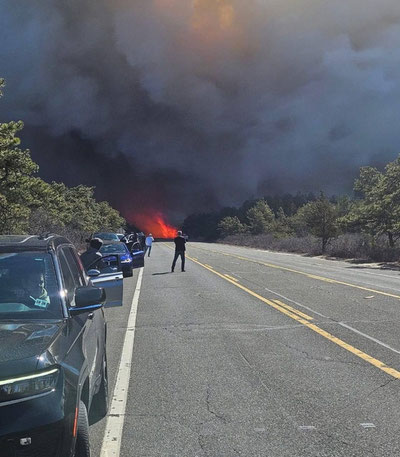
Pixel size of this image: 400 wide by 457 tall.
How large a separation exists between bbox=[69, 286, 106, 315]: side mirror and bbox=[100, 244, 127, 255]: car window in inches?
574

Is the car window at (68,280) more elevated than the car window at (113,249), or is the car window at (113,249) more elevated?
the car window at (68,280)

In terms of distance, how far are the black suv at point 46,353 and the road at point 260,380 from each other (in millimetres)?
805

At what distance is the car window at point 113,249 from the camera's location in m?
18.1

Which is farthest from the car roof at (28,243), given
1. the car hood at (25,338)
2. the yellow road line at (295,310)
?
→ the yellow road line at (295,310)

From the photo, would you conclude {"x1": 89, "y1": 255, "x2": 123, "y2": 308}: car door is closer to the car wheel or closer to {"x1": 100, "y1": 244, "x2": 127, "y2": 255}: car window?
the car wheel

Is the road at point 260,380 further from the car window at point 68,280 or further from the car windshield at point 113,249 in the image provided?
the car windshield at point 113,249

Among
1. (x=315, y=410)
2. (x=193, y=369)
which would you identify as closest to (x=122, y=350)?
(x=193, y=369)

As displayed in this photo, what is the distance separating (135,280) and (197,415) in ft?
45.9

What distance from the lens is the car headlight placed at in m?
2.40

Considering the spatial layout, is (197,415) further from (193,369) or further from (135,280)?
(135,280)

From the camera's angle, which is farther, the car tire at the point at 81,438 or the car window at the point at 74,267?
the car window at the point at 74,267

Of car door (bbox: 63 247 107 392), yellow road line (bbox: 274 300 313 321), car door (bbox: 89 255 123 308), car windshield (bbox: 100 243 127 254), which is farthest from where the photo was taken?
car windshield (bbox: 100 243 127 254)

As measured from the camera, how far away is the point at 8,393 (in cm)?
240

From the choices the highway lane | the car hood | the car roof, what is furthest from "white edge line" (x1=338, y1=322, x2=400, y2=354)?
the car hood
